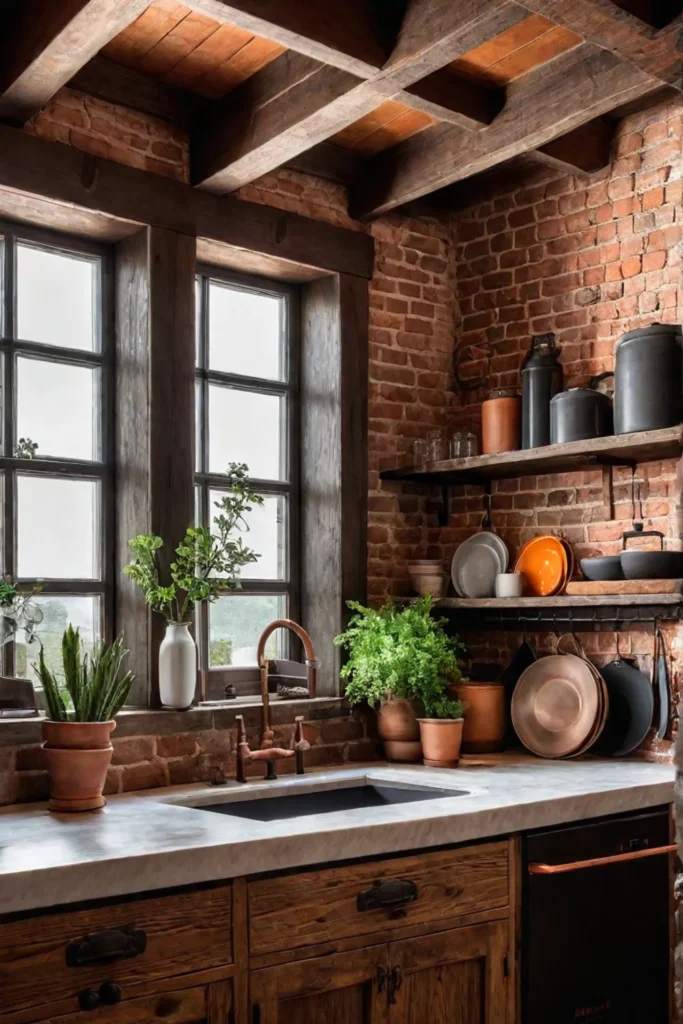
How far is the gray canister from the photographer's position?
12.3 feet

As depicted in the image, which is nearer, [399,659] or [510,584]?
[399,659]

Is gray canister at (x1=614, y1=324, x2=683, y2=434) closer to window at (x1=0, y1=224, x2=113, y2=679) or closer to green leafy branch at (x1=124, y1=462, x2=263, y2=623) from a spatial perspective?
green leafy branch at (x1=124, y1=462, x2=263, y2=623)

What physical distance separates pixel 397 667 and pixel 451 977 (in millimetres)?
1175

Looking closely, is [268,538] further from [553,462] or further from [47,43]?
[47,43]

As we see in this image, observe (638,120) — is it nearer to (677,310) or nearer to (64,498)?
(677,310)

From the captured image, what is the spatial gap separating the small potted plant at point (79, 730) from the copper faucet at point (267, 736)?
566 mm

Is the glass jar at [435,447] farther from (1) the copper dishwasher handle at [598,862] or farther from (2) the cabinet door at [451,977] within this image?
(2) the cabinet door at [451,977]

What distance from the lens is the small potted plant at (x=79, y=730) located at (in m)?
3.19

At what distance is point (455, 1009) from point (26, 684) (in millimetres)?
1594

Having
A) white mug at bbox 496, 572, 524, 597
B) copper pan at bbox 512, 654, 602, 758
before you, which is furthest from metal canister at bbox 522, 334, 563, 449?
copper pan at bbox 512, 654, 602, 758

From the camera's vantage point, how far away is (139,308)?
3.84 meters

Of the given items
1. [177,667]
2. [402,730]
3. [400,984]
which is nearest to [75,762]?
[177,667]

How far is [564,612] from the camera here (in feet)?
14.1

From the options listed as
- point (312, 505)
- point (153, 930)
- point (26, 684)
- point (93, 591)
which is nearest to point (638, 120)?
point (312, 505)
